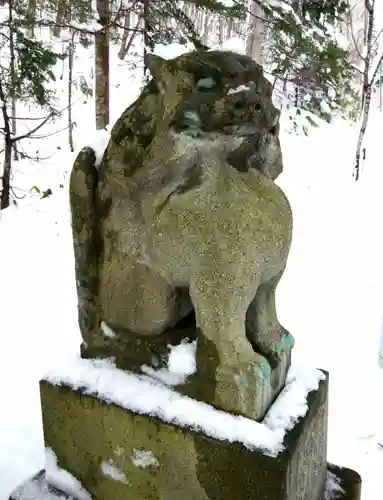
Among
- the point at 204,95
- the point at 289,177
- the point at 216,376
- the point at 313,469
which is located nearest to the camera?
the point at 204,95

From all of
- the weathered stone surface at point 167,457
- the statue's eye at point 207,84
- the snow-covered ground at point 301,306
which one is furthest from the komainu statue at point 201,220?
the snow-covered ground at point 301,306

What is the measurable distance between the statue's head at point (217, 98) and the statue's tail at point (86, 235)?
310 millimetres

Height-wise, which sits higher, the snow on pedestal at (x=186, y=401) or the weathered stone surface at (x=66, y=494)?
the snow on pedestal at (x=186, y=401)

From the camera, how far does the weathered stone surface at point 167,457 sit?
4.39 ft

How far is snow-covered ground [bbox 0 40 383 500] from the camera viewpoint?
2525 millimetres

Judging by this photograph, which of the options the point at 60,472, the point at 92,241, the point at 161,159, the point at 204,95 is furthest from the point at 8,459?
the point at 204,95

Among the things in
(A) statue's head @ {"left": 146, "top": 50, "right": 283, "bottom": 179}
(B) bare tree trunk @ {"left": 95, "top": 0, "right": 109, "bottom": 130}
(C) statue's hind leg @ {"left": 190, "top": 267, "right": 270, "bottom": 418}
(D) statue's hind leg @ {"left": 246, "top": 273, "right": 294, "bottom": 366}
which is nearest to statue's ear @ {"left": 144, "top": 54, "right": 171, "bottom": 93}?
(A) statue's head @ {"left": 146, "top": 50, "right": 283, "bottom": 179}

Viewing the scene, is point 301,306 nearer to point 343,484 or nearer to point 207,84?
point 343,484

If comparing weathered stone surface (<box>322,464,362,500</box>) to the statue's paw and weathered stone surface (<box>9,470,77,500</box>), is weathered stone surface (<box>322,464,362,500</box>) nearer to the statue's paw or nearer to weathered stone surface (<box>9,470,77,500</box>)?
the statue's paw

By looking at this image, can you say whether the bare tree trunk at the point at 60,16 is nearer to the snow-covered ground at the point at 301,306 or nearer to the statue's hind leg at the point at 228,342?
the snow-covered ground at the point at 301,306

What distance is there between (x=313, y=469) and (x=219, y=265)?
669mm

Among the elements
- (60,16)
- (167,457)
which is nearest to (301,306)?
(167,457)

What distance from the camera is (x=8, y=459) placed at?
2.32 m

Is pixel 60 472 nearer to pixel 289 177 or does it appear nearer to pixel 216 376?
pixel 216 376
